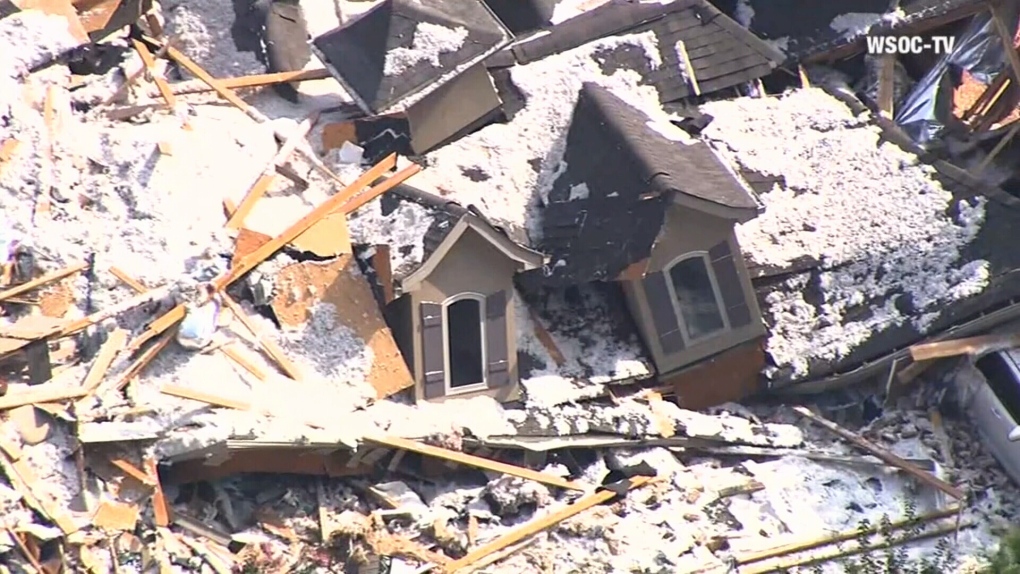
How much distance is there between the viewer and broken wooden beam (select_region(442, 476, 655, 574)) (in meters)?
16.9

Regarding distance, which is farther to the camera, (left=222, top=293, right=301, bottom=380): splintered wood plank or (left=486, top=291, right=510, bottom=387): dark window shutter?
(left=486, top=291, right=510, bottom=387): dark window shutter

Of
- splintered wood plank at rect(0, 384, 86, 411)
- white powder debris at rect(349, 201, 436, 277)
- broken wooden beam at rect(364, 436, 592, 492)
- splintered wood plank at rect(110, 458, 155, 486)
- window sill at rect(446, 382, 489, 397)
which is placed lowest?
broken wooden beam at rect(364, 436, 592, 492)

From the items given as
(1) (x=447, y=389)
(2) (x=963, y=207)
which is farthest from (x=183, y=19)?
(2) (x=963, y=207)

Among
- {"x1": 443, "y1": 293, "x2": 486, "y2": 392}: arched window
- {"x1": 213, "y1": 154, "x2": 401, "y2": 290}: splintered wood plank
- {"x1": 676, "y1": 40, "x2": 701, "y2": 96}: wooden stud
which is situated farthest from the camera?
{"x1": 676, "y1": 40, "x2": 701, "y2": 96}: wooden stud

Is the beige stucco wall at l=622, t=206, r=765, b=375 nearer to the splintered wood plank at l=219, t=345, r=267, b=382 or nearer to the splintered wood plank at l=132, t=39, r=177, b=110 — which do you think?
the splintered wood plank at l=219, t=345, r=267, b=382

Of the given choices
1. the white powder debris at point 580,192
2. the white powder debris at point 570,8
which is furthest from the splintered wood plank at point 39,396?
the white powder debris at point 570,8

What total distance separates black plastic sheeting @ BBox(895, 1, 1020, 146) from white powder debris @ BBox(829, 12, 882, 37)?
0.91 meters

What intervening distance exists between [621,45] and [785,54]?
2.26 meters

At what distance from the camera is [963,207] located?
19750 mm

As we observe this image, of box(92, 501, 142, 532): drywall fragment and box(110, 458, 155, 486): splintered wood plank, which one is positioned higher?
box(110, 458, 155, 486): splintered wood plank

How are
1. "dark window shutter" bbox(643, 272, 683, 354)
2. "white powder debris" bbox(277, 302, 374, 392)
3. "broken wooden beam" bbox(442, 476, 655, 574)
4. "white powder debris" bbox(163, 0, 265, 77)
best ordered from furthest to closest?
"white powder debris" bbox(163, 0, 265, 77) → "dark window shutter" bbox(643, 272, 683, 354) → "white powder debris" bbox(277, 302, 374, 392) → "broken wooden beam" bbox(442, 476, 655, 574)

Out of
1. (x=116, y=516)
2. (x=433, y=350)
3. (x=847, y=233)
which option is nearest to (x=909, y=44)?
(x=847, y=233)

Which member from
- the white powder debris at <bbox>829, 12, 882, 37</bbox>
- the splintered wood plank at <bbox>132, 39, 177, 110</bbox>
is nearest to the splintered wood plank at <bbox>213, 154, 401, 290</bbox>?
the splintered wood plank at <bbox>132, 39, 177, 110</bbox>

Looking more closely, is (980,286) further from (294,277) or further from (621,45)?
(294,277)
